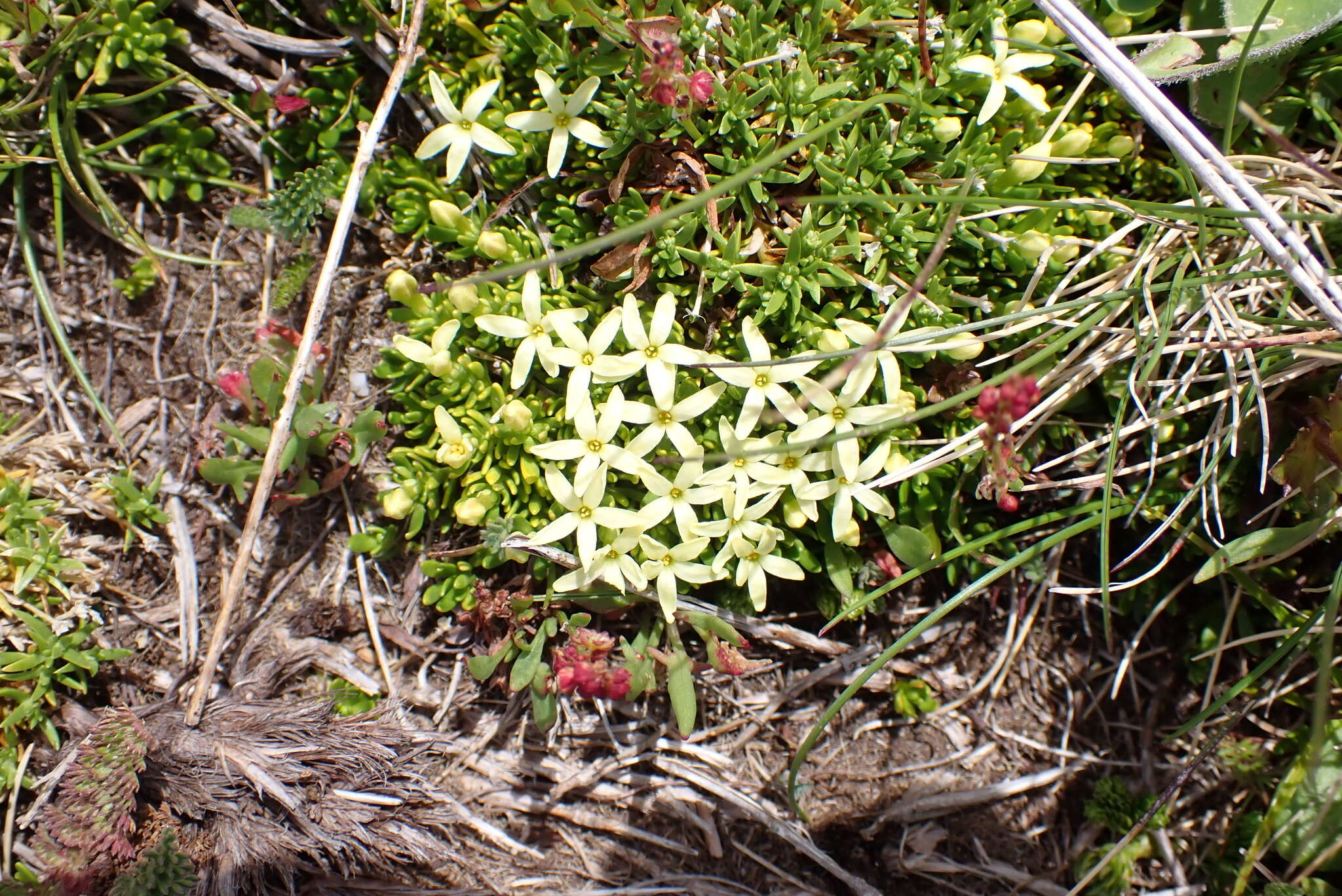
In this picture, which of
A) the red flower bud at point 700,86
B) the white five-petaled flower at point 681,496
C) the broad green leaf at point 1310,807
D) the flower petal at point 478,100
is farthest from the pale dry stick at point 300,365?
the broad green leaf at point 1310,807

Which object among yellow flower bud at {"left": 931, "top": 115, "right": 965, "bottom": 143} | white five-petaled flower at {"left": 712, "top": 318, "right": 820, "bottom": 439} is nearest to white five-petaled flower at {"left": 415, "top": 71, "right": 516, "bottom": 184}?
white five-petaled flower at {"left": 712, "top": 318, "right": 820, "bottom": 439}

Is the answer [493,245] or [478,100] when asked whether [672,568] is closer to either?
[493,245]

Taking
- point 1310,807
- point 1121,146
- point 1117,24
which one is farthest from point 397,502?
point 1310,807

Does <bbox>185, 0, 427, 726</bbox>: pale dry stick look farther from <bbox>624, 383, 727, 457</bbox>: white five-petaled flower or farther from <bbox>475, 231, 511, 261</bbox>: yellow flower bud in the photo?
<bbox>624, 383, 727, 457</bbox>: white five-petaled flower

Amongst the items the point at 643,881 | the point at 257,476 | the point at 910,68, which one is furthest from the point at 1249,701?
the point at 257,476

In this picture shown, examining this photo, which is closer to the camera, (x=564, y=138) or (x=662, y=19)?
(x=662, y=19)

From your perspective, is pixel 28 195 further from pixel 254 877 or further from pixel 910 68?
pixel 910 68

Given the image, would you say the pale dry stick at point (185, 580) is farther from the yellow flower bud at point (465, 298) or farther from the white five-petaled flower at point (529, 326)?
the white five-petaled flower at point (529, 326)
